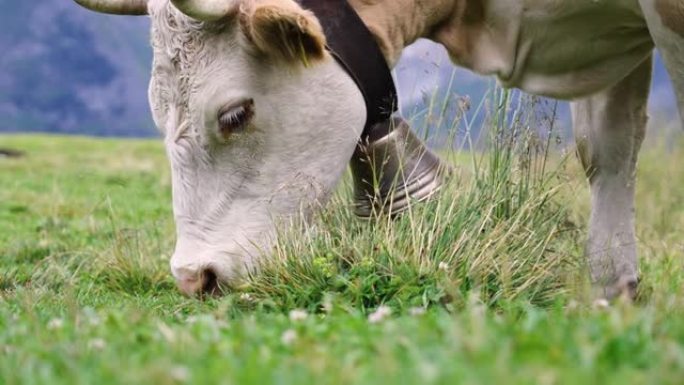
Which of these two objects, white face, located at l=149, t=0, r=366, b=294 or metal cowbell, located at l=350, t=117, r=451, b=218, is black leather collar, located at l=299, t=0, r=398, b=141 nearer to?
white face, located at l=149, t=0, r=366, b=294

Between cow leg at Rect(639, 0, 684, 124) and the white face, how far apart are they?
1536mm

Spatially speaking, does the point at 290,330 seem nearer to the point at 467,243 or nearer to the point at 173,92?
the point at 467,243

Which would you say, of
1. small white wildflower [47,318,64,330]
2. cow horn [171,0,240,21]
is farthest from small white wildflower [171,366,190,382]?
cow horn [171,0,240,21]

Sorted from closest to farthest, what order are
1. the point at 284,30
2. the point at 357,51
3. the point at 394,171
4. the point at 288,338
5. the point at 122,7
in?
1. the point at 288,338
2. the point at 284,30
3. the point at 357,51
4. the point at 122,7
5. the point at 394,171

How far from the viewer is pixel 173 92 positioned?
17.6 feet

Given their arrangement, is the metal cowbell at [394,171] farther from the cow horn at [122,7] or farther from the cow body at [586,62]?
the cow horn at [122,7]

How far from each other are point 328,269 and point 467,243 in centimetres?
71

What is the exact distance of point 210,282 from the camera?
5.33m

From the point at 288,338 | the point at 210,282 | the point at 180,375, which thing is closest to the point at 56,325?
the point at 288,338

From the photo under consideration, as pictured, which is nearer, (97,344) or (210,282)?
(97,344)

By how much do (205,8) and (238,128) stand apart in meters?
0.64

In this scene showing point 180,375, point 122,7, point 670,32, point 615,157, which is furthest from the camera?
point 615,157

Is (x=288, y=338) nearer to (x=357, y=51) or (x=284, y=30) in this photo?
(x=284, y=30)

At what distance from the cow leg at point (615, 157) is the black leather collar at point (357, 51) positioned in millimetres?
1568
